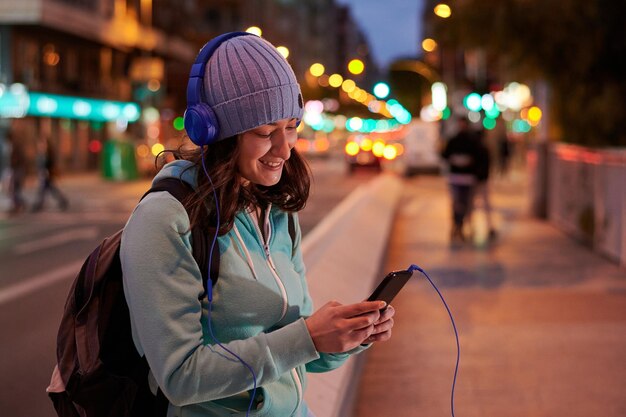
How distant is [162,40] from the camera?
59375 mm

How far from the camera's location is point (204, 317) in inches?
93.7

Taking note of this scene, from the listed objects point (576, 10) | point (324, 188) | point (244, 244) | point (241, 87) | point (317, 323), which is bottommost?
point (324, 188)

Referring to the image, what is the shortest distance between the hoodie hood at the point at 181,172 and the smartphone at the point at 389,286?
495 millimetres

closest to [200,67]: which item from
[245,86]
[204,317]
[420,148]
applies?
[245,86]

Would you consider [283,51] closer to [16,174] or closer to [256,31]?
[256,31]

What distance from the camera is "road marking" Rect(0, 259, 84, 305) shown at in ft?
37.2

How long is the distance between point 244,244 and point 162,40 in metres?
58.3

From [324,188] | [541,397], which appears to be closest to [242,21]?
[324,188]

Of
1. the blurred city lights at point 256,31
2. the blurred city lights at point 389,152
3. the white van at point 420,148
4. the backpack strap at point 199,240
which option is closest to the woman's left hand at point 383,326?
the backpack strap at point 199,240

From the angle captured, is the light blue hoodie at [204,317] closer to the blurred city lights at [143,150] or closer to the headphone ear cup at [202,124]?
the headphone ear cup at [202,124]

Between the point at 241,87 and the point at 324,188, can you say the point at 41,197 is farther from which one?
the point at 241,87

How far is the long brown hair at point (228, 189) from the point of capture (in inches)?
95.0

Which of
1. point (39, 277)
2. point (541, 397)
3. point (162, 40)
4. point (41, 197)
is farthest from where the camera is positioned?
point (162, 40)

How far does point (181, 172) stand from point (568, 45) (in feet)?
52.5
